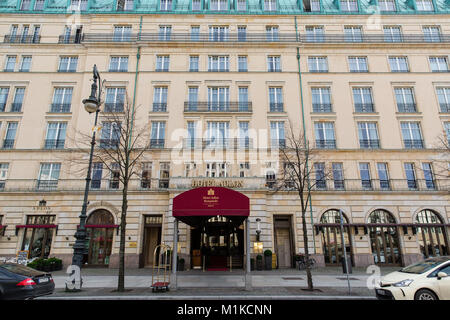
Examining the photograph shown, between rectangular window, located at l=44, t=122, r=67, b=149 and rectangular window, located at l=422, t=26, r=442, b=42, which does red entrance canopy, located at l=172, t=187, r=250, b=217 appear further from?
rectangular window, located at l=422, t=26, r=442, b=42

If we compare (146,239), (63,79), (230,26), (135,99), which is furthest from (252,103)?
(63,79)

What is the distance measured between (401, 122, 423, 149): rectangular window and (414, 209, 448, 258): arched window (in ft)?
20.7

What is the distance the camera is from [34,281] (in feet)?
30.6

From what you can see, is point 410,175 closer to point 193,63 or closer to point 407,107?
point 407,107

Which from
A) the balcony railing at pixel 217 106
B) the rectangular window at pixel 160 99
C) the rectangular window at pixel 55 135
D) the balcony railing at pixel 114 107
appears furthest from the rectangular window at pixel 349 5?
the rectangular window at pixel 55 135

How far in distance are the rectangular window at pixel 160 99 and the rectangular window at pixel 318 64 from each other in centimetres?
1594

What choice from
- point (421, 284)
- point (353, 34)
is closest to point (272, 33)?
point (353, 34)

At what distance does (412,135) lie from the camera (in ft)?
83.3

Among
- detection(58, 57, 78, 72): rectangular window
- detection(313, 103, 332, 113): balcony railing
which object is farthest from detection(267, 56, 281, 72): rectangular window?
detection(58, 57, 78, 72): rectangular window

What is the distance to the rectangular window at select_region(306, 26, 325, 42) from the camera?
28594mm

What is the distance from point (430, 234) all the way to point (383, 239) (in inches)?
171

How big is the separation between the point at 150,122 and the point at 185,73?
21.7 ft

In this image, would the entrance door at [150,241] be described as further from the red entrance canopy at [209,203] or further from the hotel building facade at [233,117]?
the red entrance canopy at [209,203]
